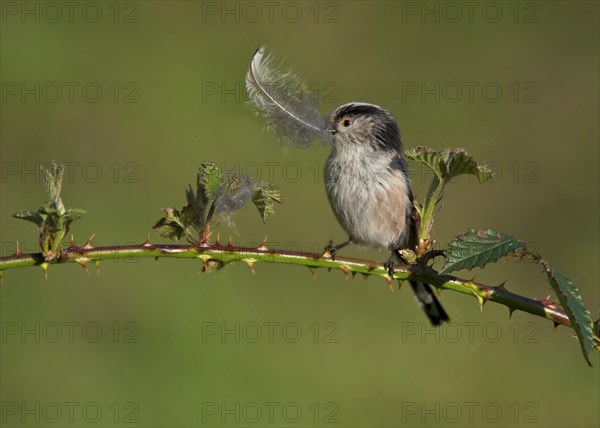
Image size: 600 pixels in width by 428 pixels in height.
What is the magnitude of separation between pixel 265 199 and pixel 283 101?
0.51 metres

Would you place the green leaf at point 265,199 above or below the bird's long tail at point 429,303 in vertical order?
below

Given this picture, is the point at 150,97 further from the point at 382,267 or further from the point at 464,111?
the point at 382,267

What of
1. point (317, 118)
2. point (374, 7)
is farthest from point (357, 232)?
point (374, 7)

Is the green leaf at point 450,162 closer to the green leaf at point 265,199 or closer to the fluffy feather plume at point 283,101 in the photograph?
the green leaf at point 265,199

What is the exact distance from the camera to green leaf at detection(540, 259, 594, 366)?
1.77m

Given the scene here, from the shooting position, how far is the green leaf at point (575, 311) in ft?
5.82

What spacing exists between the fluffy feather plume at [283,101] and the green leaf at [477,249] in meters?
0.78

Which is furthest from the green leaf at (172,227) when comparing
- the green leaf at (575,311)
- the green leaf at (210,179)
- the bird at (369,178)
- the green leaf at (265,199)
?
the bird at (369,178)

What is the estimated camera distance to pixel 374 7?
9445mm

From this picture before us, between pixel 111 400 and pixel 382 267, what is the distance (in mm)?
3723

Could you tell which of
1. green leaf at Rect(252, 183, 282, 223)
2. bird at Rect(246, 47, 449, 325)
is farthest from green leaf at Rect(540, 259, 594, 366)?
bird at Rect(246, 47, 449, 325)

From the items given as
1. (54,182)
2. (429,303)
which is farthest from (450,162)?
(429,303)

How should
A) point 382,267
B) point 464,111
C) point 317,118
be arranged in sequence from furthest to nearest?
point 464,111
point 317,118
point 382,267

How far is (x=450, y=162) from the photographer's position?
6.80 ft
